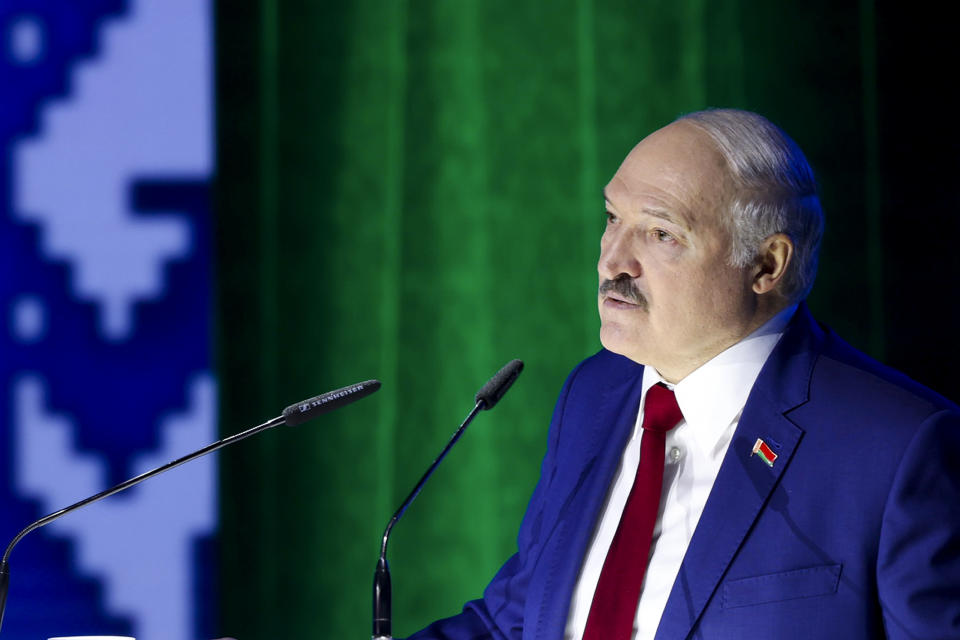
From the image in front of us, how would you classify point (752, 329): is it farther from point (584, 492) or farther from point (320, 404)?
point (320, 404)

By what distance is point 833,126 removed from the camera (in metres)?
2.59

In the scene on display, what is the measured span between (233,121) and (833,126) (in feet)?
4.61

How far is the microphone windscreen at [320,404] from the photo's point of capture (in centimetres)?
142

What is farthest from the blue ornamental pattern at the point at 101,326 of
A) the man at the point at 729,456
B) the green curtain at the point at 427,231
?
the man at the point at 729,456

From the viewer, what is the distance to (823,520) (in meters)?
1.42

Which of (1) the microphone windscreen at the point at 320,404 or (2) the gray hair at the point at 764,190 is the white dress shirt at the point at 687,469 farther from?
(1) the microphone windscreen at the point at 320,404

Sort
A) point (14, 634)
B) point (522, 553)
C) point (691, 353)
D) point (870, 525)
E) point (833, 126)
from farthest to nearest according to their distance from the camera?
1. point (833, 126)
2. point (14, 634)
3. point (522, 553)
4. point (691, 353)
5. point (870, 525)

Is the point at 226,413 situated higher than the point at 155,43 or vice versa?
the point at 155,43

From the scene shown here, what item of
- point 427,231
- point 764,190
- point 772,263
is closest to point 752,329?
point 772,263

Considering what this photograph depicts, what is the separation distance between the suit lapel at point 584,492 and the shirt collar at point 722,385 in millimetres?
161

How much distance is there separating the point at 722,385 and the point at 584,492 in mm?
278

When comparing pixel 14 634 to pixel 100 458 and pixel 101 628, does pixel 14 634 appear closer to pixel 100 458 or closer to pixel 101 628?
pixel 101 628

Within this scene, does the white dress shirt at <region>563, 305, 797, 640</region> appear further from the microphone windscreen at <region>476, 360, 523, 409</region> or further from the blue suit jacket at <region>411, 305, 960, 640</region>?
the microphone windscreen at <region>476, 360, 523, 409</region>

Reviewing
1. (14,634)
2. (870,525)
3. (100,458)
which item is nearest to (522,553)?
(870,525)
